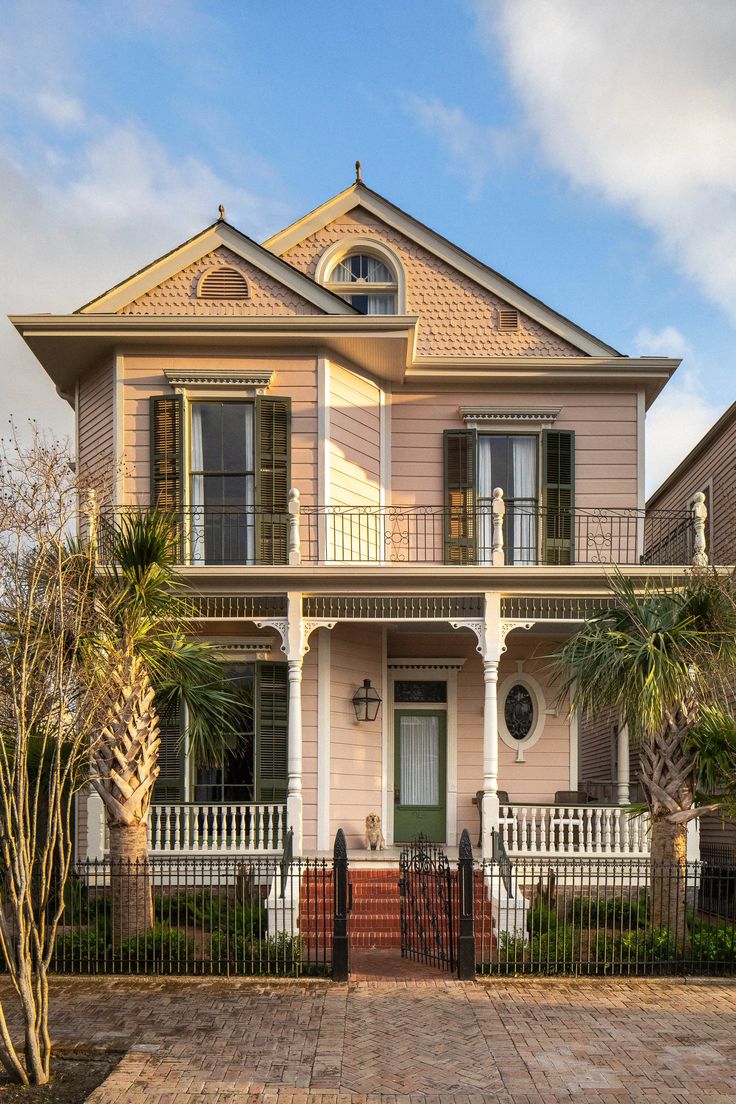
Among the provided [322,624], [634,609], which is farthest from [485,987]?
[322,624]

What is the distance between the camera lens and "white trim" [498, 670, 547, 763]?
658 inches

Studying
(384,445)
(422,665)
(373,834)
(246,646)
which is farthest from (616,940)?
(384,445)

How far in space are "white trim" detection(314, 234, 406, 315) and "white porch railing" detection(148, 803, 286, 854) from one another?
8.39m

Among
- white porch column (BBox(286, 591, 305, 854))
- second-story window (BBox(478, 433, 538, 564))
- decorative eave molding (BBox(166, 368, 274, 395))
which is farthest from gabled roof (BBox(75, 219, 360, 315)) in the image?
white porch column (BBox(286, 591, 305, 854))

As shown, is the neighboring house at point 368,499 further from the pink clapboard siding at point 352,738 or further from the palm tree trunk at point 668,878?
the palm tree trunk at point 668,878

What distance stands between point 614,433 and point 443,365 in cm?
298

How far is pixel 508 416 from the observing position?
1705cm

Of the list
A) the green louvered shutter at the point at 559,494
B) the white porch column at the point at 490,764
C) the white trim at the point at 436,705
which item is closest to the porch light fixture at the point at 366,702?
the white trim at the point at 436,705

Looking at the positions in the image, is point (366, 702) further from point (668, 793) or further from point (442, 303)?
point (442, 303)

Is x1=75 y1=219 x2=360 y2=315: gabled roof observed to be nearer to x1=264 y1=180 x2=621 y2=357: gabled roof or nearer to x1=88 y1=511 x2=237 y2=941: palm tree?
x1=264 y1=180 x2=621 y2=357: gabled roof

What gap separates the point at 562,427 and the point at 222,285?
5786mm

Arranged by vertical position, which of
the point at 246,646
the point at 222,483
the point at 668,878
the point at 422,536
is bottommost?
the point at 668,878

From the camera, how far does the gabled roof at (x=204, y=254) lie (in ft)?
51.4

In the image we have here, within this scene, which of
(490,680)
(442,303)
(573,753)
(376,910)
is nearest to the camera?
(376,910)
